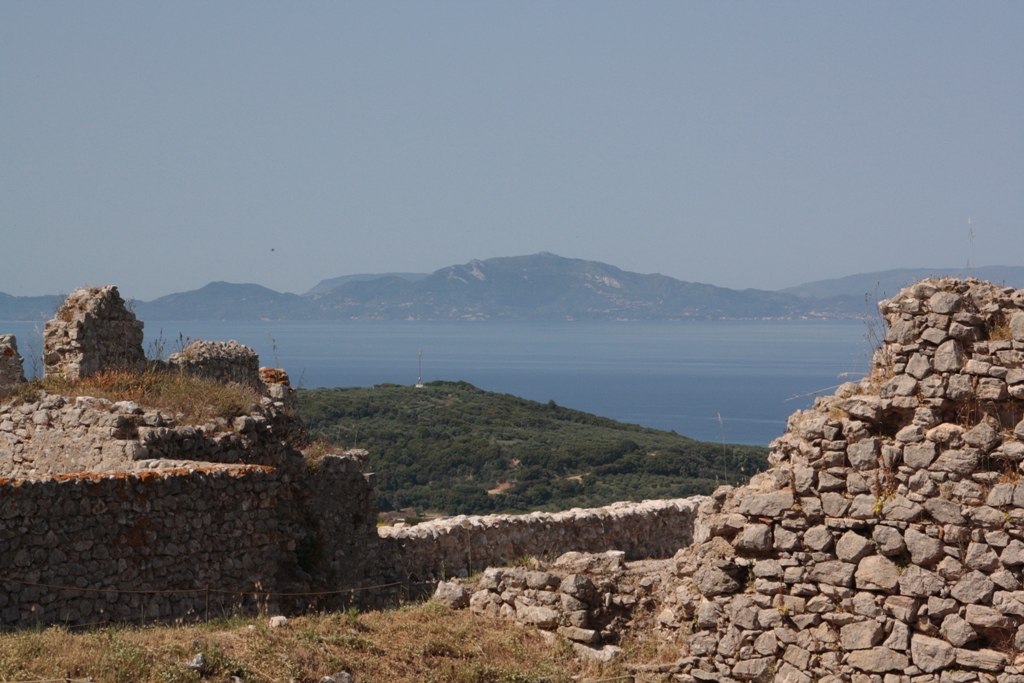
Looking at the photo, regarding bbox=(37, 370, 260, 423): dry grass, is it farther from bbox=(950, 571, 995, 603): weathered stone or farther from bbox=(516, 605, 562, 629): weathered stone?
bbox=(950, 571, 995, 603): weathered stone

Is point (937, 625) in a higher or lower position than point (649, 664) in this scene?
higher

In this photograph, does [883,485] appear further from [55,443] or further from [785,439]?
[55,443]

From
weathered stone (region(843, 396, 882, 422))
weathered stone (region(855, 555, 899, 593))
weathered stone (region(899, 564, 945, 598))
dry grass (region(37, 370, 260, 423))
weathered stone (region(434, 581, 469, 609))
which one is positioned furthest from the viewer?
dry grass (region(37, 370, 260, 423))

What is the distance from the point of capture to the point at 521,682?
340 inches

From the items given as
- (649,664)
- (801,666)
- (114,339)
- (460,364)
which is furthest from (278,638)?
(460,364)

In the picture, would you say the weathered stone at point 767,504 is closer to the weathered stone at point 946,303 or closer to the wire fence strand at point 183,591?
the weathered stone at point 946,303

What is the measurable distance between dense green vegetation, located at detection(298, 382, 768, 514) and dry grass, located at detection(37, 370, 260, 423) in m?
13.5

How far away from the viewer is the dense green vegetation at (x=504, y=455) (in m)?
31.6

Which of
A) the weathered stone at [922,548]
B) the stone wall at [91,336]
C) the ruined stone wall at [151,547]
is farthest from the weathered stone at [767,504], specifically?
the stone wall at [91,336]

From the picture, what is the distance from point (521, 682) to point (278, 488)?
364 centimetres

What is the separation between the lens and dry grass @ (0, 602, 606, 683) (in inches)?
283

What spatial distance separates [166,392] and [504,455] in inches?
1060

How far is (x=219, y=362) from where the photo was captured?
48.8ft

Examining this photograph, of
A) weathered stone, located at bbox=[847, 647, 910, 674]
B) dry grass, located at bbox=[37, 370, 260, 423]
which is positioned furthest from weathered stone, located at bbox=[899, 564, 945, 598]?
dry grass, located at bbox=[37, 370, 260, 423]
